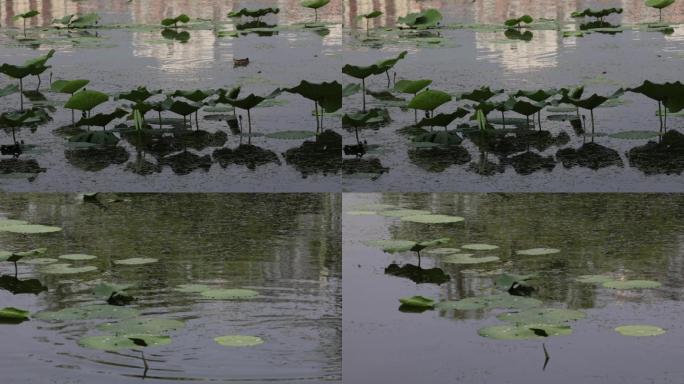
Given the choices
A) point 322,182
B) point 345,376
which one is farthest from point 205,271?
point 322,182

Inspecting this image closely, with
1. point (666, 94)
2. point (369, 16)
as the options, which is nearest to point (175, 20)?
point (369, 16)

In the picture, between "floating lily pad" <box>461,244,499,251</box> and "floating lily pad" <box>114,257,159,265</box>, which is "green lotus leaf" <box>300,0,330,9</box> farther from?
"floating lily pad" <box>114,257,159,265</box>

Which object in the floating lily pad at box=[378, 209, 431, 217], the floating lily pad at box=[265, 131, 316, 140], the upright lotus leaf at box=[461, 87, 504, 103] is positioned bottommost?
the floating lily pad at box=[378, 209, 431, 217]

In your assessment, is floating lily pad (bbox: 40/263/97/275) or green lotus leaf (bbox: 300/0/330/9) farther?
green lotus leaf (bbox: 300/0/330/9)

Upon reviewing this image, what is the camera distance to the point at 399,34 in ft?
28.0

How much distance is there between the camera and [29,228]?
185 inches

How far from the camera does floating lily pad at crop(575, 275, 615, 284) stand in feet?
12.8

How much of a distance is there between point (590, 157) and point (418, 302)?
2388mm

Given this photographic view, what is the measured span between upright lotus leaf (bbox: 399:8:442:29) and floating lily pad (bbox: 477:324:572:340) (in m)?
5.36

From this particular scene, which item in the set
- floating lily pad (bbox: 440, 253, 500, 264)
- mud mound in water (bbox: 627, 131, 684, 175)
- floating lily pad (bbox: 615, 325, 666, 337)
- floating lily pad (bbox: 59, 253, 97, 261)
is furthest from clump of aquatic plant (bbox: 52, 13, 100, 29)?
floating lily pad (bbox: 615, 325, 666, 337)

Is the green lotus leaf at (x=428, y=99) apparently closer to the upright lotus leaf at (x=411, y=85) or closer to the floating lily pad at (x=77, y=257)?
the upright lotus leaf at (x=411, y=85)

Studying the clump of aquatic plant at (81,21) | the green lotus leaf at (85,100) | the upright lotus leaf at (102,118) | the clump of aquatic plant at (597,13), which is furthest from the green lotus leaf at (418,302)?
the clump of aquatic plant at (81,21)

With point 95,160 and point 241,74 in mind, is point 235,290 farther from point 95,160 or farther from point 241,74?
point 241,74

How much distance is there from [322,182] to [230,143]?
65cm
